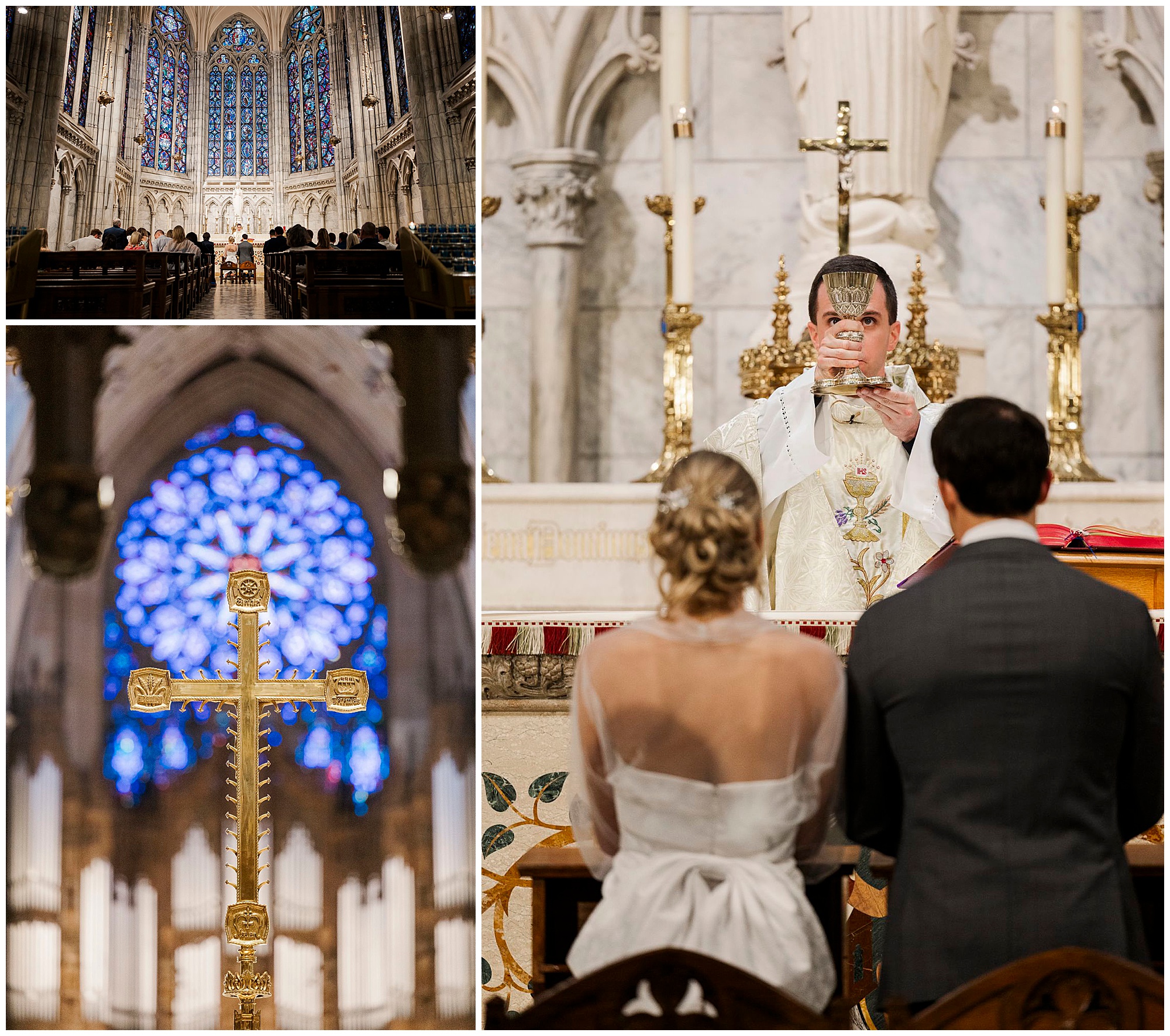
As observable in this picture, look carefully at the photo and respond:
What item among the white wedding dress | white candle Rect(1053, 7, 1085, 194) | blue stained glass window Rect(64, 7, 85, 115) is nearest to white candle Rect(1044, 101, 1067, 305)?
white candle Rect(1053, 7, 1085, 194)

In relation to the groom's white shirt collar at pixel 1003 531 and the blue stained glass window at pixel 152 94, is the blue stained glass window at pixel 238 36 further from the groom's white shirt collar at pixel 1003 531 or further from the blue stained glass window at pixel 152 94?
the groom's white shirt collar at pixel 1003 531

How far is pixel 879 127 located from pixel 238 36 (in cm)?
240

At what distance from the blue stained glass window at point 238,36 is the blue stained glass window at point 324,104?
0.22 meters

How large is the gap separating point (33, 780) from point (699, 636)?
3.65 meters

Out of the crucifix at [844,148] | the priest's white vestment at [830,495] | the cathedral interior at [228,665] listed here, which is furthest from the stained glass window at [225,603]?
the crucifix at [844,148]

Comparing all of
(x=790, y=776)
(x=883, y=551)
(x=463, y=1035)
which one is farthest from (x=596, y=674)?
(x=463, y=1035)

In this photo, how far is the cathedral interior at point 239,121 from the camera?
14.2 ft

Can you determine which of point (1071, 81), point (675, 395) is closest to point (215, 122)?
point (675, 395)

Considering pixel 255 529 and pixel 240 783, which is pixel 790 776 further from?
pixel 255 529

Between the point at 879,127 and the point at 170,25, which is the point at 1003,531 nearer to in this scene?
the point at 170,25

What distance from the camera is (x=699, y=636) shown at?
2191mm

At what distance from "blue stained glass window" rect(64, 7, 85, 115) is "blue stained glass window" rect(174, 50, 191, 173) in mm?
299

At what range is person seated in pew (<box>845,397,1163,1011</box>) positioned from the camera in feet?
6.98

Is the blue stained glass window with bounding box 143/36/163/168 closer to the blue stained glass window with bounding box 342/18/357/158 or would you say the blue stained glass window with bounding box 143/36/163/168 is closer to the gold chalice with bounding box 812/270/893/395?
the blue stained glass window with bounding box 342/18/357/158
